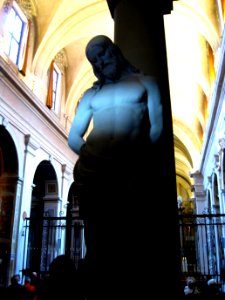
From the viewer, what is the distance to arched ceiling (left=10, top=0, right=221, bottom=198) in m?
13.0

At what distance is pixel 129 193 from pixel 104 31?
1341 cm

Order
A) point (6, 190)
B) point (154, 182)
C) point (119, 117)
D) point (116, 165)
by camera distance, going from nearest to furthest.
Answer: point (116, 165) < point (119, 117) < point (154, 182) < point (6, 190)

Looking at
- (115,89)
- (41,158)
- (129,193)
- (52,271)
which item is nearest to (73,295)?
(52,271)

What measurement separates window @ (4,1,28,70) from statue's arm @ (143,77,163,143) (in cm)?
985

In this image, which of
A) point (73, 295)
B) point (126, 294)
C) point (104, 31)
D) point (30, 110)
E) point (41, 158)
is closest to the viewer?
point (73, 295)

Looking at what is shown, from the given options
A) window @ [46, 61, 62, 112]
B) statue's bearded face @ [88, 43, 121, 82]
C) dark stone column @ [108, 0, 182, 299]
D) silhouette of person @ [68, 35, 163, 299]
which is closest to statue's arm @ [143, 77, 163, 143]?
silhouette of person @ [68, 35, 163, 299]

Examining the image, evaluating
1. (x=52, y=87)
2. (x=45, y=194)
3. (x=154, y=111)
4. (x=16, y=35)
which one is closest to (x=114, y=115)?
(x=154, y=111)

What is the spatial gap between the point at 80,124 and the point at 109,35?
13231mm

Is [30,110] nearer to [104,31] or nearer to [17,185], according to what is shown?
[17,185]

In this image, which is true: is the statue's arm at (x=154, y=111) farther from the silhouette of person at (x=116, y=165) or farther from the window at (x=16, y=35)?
the window at (x=16, y=35)

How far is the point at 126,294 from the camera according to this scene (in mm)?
2322

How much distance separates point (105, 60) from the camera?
2.73 m

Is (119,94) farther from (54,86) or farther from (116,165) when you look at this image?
(54,86)

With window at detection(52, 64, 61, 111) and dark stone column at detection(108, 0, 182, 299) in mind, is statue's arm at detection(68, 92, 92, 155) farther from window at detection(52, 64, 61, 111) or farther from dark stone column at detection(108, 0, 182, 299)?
window at detection(52, 64, 61, 111)
